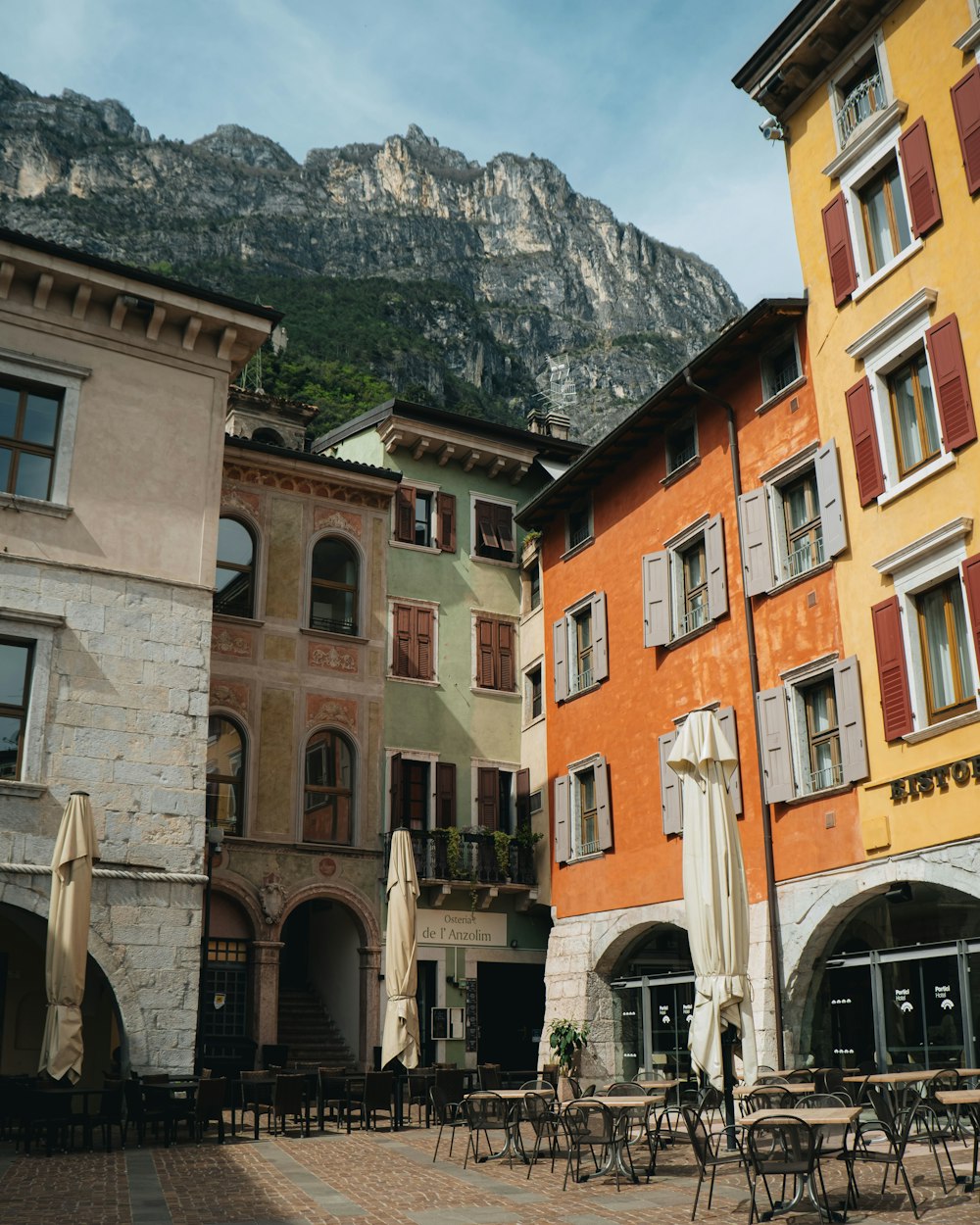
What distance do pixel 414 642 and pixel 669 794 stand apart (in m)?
7.11

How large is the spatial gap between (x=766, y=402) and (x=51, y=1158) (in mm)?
13211

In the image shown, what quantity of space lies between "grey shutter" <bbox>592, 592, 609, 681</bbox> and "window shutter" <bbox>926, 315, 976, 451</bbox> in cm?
801

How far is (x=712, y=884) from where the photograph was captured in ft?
38.6

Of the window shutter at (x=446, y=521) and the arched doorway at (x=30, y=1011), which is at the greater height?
the window shutter at (x=446, y=521)

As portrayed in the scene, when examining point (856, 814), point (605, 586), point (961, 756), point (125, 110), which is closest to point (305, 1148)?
point (856, 814)

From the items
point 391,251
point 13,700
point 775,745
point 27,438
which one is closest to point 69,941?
point 13,700

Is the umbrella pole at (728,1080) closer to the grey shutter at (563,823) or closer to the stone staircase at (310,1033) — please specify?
the grey shutter at (563,823)

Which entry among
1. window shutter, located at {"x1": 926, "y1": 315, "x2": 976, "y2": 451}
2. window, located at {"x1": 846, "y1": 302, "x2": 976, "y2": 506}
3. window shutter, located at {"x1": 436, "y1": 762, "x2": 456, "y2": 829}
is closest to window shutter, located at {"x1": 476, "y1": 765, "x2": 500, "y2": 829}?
window shutter, located at {"x1": 436, "y1": 762, "x2": 456, "y2": 829}

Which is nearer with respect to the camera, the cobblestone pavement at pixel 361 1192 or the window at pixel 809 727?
the cobblestone pavement at pixel 361 1192

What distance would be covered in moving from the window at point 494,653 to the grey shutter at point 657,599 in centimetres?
549

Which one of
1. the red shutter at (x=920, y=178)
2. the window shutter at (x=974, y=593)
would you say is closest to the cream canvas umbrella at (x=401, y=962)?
the window shutter at (x=974, y=593)

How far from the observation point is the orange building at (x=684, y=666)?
1566 centimetres

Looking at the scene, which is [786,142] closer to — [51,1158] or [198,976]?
[198,976]

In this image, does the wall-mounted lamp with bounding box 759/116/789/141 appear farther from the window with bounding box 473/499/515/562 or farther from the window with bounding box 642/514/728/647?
the window with bounding box 473/499/515/562
